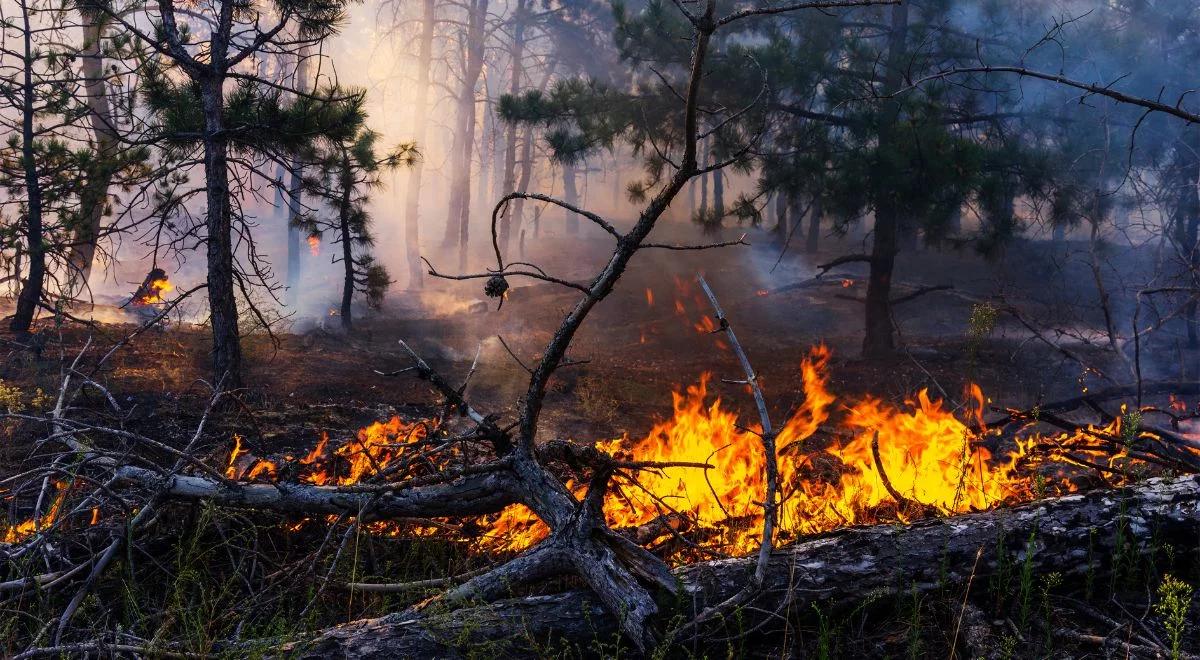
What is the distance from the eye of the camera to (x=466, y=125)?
30.8m

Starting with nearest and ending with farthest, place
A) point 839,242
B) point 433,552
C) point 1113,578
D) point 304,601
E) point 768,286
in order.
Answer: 1. point 1113,578
2. point 304,601
3. point 433,552
4. point 768,286
5. point 839,242

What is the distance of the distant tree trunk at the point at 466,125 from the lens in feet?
90.5

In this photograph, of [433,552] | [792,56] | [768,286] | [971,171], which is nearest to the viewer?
[433,552]

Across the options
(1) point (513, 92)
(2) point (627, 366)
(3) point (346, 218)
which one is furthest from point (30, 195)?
(1) point (513, 92)

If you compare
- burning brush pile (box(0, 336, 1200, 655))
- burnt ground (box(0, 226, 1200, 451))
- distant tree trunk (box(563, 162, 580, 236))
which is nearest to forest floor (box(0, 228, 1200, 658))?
burnt ground (box(0, 226, 1200, 451))

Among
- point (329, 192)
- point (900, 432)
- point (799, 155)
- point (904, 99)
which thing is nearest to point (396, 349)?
point (329, 192)

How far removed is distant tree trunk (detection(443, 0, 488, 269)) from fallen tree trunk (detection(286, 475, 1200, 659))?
25.1m

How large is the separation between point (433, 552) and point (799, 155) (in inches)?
354

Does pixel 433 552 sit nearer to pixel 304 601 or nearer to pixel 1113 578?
pixel 304 601

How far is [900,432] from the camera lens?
17.7 ft

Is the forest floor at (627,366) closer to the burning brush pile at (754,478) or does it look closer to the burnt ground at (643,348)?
the burnt ground at (643,348)

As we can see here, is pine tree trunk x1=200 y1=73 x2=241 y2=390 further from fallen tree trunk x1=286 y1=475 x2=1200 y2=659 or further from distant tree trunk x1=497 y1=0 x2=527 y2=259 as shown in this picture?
distant tree trunk x1=497 y1=0 x2=527 y2=259

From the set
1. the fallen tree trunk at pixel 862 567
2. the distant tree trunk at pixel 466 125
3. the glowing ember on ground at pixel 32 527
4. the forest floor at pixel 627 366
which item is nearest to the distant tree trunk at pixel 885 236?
the forest floor at pixel 627 366

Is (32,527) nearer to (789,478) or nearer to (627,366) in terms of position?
(789,478)
